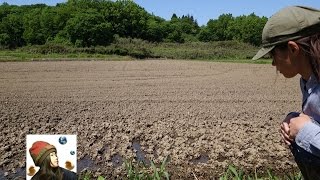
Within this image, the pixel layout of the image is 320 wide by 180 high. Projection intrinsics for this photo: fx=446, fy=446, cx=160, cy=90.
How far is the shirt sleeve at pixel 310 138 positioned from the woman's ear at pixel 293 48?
0.26 metres

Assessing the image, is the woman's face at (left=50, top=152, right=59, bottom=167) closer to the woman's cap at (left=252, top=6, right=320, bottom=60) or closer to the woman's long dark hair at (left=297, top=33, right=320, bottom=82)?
the woman's cap at (left=252, top=6, right=320, bottom=60)

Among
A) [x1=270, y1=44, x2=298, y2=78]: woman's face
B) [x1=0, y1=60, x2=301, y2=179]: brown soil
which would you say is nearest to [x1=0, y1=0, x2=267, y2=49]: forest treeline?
[x1=0, y1=60, x2=301, y2=179]: brown soil

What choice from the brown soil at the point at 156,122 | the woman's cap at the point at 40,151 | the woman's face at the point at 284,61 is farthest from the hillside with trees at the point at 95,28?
the woman's face at the point at 284,61

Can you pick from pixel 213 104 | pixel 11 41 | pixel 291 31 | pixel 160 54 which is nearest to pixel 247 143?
pixel 213 104

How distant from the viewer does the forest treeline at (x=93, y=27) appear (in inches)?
2457

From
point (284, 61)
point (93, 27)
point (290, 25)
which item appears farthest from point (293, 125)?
point (93, 27)

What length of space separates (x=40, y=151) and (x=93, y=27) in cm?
6137

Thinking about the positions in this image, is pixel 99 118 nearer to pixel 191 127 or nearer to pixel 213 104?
pixel 191 127

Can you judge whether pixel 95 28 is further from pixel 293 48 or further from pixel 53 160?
pixel 293 48

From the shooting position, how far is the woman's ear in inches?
63.7

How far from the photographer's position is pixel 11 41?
6975 cm

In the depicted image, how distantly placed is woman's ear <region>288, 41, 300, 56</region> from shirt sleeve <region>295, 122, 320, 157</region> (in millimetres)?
262

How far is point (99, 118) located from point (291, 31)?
824cm

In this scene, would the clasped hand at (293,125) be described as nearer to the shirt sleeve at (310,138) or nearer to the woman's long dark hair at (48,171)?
the shirt sleeve at (310,138)
